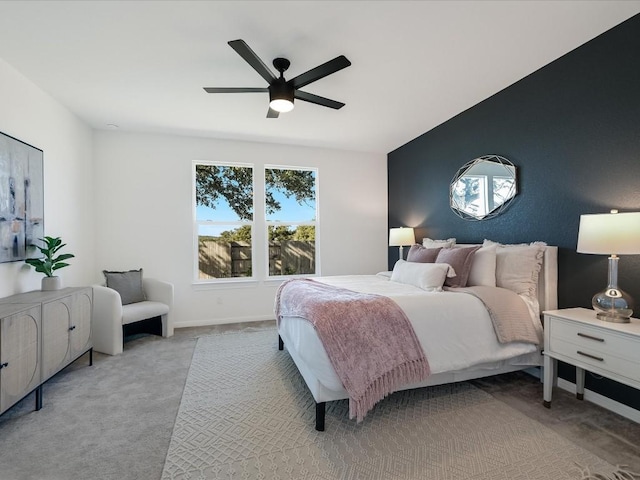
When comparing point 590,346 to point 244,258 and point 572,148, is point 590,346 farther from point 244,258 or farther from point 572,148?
point 244,258

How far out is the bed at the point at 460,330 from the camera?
6.29ft

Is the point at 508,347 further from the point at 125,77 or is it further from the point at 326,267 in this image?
the point at 125,77

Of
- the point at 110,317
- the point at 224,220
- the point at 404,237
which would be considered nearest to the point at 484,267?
the point at 404,237

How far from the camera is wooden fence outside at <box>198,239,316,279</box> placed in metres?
4.47

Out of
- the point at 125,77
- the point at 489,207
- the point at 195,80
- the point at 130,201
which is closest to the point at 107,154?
the point at 130,201

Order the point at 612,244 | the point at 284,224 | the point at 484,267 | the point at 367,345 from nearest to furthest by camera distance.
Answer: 1. the point at 612,244
2. the point at 367,345
3. the point at 484,267
4. the point at 284,224

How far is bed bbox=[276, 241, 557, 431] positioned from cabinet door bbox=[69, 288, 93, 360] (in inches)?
73.3

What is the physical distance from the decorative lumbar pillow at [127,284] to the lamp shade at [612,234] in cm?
447

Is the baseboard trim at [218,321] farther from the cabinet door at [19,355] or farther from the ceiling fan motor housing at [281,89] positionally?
the ceiling fan motor housing at [281,89]

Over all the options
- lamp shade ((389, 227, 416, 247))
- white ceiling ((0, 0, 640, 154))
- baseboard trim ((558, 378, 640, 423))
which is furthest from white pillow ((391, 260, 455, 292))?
white ceiling ((0, 0, 640, 154))

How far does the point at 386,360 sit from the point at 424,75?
8.12 ft

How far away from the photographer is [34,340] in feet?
6.93

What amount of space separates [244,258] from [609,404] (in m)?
4.14

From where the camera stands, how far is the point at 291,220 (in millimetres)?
4820
